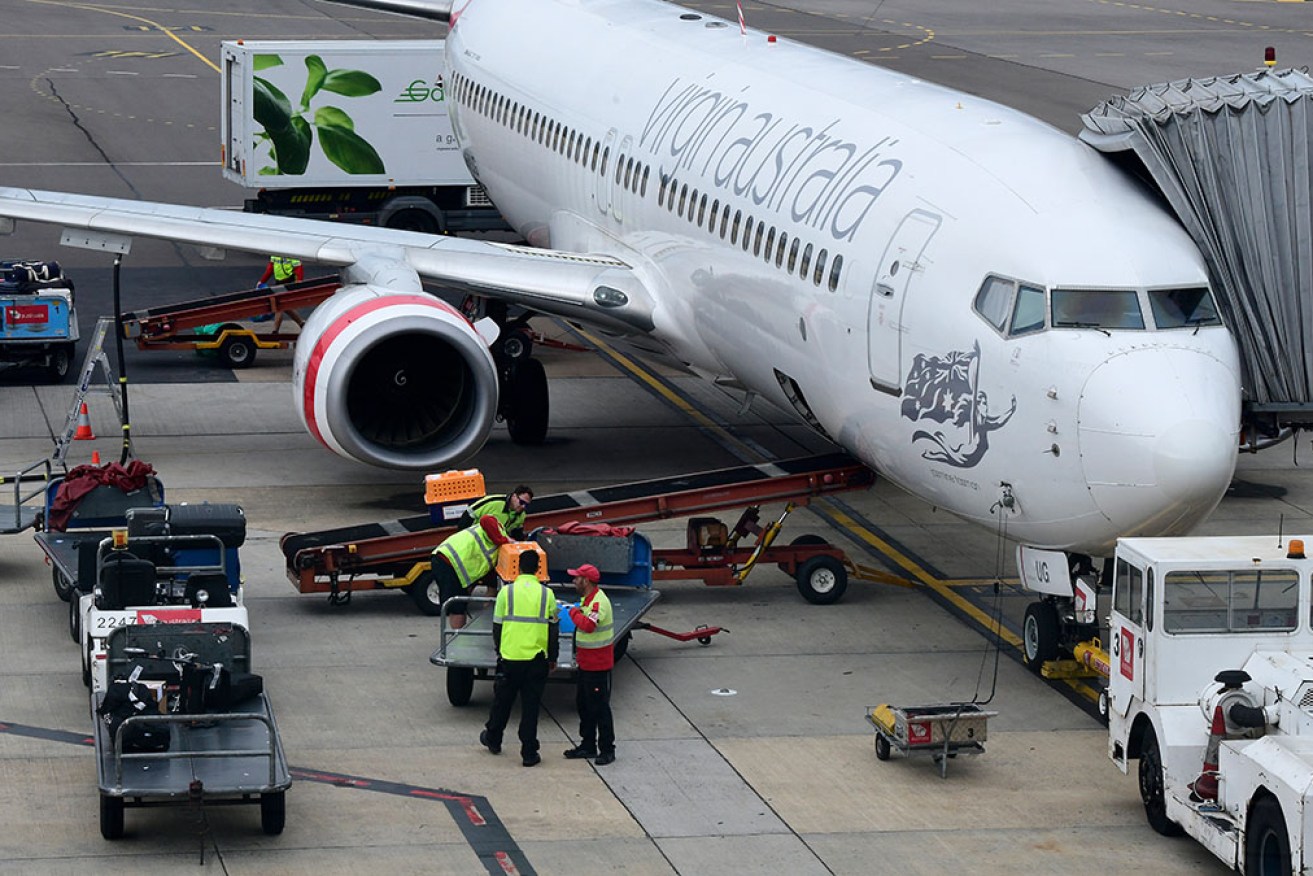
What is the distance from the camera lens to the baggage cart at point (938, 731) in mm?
16719

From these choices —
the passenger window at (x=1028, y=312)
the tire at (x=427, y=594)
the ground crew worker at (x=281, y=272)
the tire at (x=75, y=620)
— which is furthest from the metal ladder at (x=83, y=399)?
the passenger window at (x=1028, y=312)

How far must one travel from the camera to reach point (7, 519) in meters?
22.0

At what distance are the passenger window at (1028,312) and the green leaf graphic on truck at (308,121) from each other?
74.2 feet

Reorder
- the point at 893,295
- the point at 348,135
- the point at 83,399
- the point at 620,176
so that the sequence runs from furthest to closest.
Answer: the point at 348,135 → the point at 620,176 → the point at 83,399 → the point at 893,295

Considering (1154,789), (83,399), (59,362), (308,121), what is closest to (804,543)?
(1154,789)

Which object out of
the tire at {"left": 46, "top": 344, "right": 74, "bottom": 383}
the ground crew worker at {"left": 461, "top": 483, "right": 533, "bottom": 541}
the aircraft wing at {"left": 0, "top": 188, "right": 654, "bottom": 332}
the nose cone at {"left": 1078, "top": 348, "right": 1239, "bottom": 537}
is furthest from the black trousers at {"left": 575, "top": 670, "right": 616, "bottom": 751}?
the tire at {"left": 46, "top": 344, "right": 74, "bottom": 383}

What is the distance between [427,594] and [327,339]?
3414 millimetres

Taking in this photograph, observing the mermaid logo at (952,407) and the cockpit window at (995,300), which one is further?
the mermaid logo at (952,407)

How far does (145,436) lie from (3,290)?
155 inches

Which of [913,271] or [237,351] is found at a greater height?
[913,271]

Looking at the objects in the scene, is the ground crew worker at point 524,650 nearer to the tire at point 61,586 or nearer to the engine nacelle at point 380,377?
the tire at point 61,586

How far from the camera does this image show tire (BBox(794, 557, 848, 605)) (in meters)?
A: 21.4

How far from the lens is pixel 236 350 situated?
3206 cm

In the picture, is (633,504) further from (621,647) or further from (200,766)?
(200,766)
